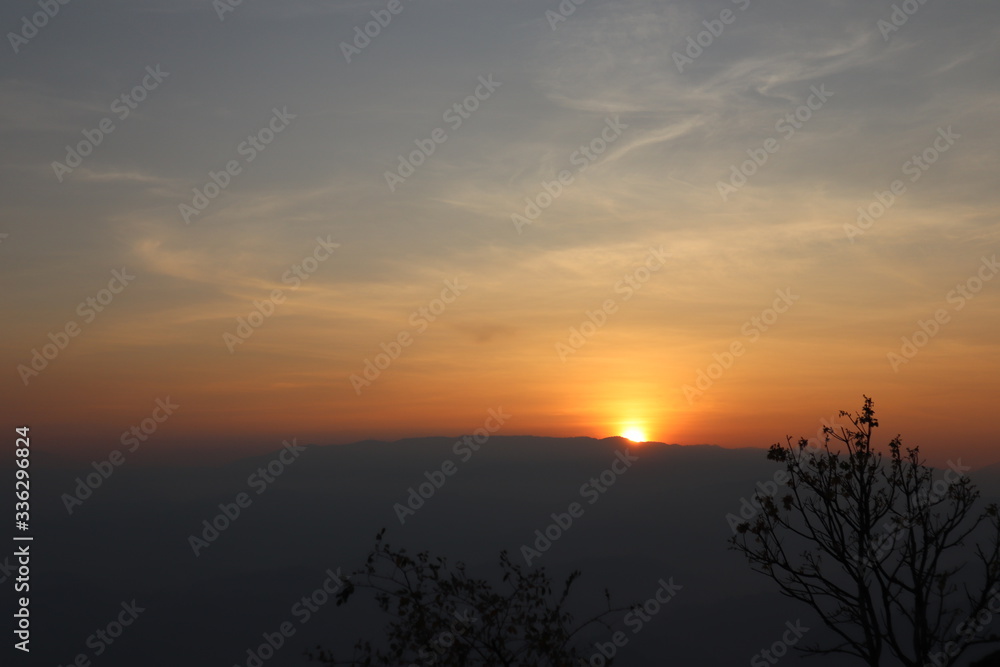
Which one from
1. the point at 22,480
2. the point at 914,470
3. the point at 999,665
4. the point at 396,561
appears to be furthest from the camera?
the point at 22,480

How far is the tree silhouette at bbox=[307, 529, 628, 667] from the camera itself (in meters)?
11.4

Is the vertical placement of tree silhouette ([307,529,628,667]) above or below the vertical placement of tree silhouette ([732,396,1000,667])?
below

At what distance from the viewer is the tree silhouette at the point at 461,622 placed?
1135 centimetres

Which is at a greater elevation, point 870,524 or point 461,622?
point 870,524

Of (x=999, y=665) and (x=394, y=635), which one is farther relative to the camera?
(x=999, y=665)

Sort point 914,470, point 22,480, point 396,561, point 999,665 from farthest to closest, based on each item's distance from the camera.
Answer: point 22,480 → point 999,665 → point 914,470 → point 396,561

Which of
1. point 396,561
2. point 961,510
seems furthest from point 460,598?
point 961,510

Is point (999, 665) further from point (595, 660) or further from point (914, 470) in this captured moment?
point (595, 660)

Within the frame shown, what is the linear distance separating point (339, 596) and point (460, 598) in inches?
79.3

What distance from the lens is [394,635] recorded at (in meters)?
11.7

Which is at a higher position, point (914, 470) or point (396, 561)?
point (914, 470)

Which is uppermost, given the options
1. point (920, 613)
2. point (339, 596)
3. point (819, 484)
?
point (819, 484)

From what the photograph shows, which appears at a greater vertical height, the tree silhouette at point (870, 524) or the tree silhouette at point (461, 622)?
the tree silhouette at point (870, 524)

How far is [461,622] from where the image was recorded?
11.7 meters
